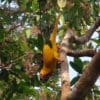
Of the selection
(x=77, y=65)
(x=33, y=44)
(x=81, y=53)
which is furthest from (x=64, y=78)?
(x=33, y=44)

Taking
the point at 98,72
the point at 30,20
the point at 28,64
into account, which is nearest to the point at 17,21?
the point at 30,20

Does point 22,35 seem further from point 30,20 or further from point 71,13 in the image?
point 71,13

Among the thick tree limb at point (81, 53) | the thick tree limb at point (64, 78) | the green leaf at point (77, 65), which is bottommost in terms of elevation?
the green leaf at point (77, 65)

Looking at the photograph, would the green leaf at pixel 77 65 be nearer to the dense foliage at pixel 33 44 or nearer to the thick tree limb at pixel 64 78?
the dense foliage at pixel 33 44

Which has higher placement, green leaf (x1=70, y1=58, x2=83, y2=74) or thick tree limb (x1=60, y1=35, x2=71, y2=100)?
thick tree limb (x1=60, y1=35, x2=71, y2=100)

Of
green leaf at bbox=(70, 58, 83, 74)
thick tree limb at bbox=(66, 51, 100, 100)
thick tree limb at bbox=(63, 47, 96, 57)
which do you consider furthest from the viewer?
green leaf at bbox=(70, 58, 83, 74)

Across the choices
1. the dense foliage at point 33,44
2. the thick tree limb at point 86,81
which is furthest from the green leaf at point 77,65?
the thick tree limb at point 86,81

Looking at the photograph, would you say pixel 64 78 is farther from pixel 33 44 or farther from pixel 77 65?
pixel 33 44

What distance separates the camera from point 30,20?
84.4 inches

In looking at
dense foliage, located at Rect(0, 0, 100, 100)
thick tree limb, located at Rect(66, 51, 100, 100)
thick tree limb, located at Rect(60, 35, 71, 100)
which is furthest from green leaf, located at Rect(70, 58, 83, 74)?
thick tree limb, located at Rect(66, 51, 100, 100)

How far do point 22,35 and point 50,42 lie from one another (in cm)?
82

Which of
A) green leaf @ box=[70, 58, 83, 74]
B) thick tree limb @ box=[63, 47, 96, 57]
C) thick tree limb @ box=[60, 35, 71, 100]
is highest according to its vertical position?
thick tree limb @ box=[63, 47, 96, 57]

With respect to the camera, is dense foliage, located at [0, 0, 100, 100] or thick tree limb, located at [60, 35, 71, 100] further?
dense foliage, located at [0, 0, 100, 100]

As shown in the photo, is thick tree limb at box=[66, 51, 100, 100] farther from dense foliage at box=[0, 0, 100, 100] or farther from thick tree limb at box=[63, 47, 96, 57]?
dense foliage at box=[0, 0, 100, 100]
